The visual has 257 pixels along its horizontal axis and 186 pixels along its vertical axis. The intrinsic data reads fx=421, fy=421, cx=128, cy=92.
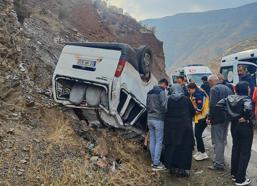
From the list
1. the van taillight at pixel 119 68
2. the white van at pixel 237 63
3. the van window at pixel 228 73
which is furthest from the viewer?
the van window at pixel 228 73

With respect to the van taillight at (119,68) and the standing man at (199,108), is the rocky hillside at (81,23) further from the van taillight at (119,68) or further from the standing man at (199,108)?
the standing man at (199,108)

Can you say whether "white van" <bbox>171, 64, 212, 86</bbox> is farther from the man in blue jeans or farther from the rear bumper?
the man in blue jeans

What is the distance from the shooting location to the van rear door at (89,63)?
7.94m

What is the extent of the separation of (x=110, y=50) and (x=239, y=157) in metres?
3.07

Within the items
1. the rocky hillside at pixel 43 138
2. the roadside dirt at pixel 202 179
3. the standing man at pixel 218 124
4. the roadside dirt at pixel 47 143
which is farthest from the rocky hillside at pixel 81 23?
the roadside dirt at pixel 202 179

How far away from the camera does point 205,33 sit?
13950cm

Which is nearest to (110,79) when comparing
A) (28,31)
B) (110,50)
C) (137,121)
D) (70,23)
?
(110,50)

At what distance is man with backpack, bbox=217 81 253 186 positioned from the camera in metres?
7.00

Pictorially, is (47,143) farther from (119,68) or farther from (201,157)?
(201,157)

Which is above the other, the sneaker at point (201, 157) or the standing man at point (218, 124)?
the standing man at point (218, 124)

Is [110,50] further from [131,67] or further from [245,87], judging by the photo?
[245,87]

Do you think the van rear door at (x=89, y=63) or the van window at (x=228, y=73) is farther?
the van window at (x=228, y=73)

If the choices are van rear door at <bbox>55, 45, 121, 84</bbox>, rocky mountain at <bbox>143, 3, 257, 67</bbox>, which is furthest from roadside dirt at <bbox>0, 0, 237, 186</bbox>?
rocky mountain at <bbox>143, 3, 257, 67</bbox>

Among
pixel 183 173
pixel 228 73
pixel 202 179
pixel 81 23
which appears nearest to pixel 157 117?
pixel 183 173
